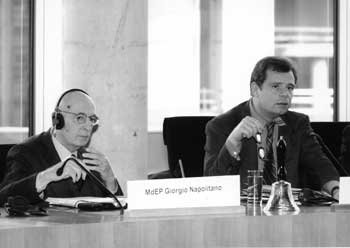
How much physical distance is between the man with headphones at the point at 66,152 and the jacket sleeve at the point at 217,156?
0.50m

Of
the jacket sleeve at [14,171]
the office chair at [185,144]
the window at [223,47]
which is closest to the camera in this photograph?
the jacket sleeve at [14,171]

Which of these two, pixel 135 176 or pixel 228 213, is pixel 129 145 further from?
pixel 228 213

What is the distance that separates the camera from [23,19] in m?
6.10

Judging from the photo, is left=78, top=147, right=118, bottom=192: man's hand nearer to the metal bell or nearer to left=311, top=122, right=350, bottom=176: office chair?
the metal bell

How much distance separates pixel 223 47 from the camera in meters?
6.35

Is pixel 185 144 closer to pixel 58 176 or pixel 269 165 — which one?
pixel 269 165

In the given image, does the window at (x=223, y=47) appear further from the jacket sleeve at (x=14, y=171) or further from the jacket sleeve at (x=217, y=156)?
the jacket sleeve at (x=14, y=171)

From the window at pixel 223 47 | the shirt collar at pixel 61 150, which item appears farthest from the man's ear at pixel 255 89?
the window at pixel 223 47

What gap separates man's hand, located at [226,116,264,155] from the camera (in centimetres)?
385

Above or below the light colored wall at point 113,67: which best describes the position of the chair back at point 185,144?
below

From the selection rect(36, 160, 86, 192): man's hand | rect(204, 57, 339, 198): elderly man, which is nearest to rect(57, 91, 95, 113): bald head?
rect(36, 160, 86, 192): man's hand

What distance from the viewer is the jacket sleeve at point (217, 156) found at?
4.00 metres

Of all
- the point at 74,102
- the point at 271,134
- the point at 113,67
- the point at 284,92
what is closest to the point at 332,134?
the point at 284,92

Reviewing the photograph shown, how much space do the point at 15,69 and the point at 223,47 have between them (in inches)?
56.0
